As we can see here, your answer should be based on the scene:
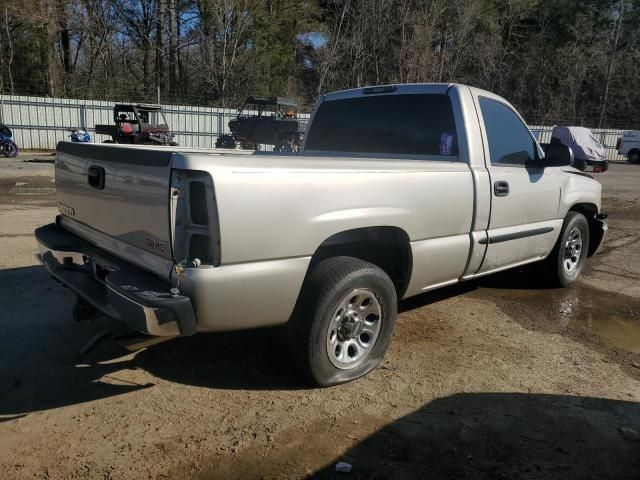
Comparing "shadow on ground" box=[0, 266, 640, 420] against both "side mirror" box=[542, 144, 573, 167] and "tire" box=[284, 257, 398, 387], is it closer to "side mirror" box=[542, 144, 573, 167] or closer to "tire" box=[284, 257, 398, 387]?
"tire" box=[284, 257, 398, 387]

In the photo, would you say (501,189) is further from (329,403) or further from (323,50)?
(323,50)

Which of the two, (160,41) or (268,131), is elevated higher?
(160,41)

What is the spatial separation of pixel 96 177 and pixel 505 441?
113 inches

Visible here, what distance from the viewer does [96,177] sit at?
133 inches

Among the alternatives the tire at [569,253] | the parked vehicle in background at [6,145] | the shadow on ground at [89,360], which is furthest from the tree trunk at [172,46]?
the shadow on ground at [89,360]

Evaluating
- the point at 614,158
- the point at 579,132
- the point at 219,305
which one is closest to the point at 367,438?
the point at 219,305

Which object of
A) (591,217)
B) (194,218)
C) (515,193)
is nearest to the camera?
(194,218)

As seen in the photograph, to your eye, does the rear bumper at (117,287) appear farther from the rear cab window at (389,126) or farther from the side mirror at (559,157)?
the side mirror at (559,157)

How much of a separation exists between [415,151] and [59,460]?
331cm

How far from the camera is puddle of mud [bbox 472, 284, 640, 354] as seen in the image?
4.61m

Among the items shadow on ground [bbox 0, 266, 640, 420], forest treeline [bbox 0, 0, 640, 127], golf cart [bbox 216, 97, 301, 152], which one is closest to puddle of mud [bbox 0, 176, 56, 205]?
shadow on ground [bbox 0, 266, 640, 420]

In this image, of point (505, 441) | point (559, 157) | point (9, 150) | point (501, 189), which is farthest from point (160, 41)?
point (505, 441)

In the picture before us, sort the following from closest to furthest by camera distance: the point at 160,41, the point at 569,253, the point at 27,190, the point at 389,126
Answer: the point at 389,126, the point at 569,253, the point at 27,190, the point at 160,41

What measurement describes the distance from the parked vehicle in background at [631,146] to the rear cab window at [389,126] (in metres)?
32.0
